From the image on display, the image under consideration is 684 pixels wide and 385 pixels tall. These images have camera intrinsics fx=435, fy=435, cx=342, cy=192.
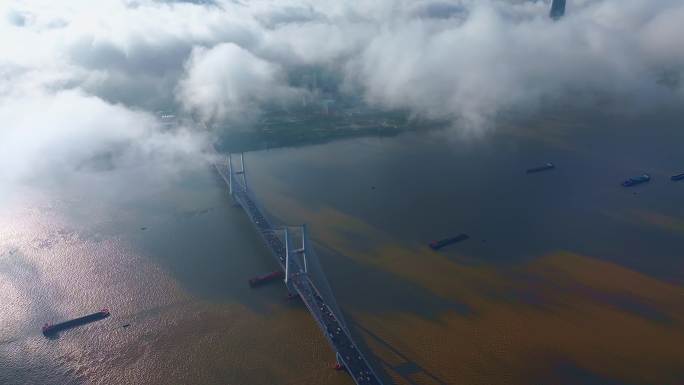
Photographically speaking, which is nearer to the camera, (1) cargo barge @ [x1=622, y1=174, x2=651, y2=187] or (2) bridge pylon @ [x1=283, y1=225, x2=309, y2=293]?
(2) bridge pylon @ [x1=283, y1=225, x2=309, y2=293]

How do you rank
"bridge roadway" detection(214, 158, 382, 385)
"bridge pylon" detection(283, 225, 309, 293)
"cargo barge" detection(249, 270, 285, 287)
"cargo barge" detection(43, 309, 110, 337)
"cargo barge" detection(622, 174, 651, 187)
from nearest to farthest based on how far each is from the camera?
"bridge roadway" detection(214, 158, 382, 385) → "cargo barge" detection(43, 309, 110, 337) → "bridge pylon" detection(283, 225, 309, 293) → "cargo barge" detection(249, 270, 285, 287) → "cargo barge" detection(622, 174, 651, 187)

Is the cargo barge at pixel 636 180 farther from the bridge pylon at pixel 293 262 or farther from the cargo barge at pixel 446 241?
the bridge pylon at pixel 293 262

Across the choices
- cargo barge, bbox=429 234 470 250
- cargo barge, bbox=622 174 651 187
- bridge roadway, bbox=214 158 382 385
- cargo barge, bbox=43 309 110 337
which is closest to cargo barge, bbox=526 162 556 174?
cargo barge, bbox=622 174 651 187

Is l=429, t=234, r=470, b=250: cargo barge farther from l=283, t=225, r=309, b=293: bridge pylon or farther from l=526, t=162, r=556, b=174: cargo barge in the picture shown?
l=526, t=162, r=556, b=174: cargo barge

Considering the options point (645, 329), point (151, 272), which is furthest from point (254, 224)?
point (645, 329)

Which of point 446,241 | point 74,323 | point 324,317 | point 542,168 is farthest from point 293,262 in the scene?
point 542,168

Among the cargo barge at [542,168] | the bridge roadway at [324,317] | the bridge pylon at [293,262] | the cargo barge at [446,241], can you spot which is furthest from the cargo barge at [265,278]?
the cargo barge at [542,168]

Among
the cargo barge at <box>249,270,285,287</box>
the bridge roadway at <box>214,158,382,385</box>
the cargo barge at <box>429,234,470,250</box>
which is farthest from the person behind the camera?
the cargo barge at <box>429,234,470,250</box>
